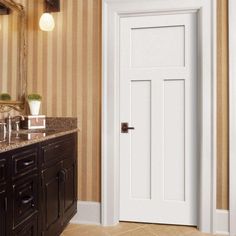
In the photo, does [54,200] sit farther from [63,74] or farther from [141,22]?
[141,22]

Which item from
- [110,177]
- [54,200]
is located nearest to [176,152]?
[110,177]

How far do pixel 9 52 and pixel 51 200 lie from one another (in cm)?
139

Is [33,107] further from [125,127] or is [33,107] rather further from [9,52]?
[125,127]

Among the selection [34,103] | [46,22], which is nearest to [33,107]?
[34,103]

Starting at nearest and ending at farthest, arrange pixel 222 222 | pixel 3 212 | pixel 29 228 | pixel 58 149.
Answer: pixel 3 212 → pixel 29 228 → pixel 58 149 → pixel 222 222

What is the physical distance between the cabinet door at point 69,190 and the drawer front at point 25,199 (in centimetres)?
54

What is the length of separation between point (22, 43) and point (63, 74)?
0.50 metres

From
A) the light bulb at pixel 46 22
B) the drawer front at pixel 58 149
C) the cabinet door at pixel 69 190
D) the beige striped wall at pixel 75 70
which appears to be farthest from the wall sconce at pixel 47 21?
the cabinet door at pixel 69 190

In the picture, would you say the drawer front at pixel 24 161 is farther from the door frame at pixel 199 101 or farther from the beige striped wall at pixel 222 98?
the beige striped wall at pixel 222 98

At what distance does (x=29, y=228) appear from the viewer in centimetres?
184

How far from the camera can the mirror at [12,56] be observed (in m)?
2.51

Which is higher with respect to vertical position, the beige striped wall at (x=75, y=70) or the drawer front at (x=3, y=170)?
the beige striped wall at (x=75, y=70)

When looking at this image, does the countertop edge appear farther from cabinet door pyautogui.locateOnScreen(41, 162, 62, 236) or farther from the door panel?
the door panel

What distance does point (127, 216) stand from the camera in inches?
115
